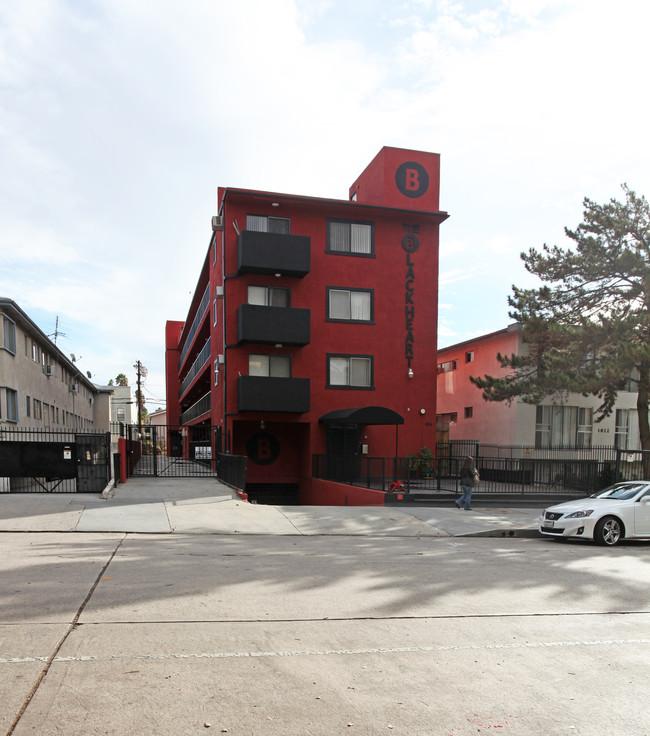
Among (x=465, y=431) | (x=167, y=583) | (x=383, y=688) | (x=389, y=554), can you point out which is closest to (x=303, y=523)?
(x=389, y=554)

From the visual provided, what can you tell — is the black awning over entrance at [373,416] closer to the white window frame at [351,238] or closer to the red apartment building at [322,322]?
the red apartment building at [322,322]

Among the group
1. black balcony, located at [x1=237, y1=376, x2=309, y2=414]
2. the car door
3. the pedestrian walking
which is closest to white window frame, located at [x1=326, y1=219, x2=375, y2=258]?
black balcony, located at [x1=237, y1=376, x2=309, y2=414]

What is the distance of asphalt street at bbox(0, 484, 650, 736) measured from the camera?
13.4ft

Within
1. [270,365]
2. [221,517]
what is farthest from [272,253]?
[221,517]

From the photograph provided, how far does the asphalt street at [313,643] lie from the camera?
4098 millimetres

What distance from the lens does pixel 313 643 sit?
5.59m

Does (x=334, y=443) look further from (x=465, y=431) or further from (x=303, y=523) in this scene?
(x=303, y=523)

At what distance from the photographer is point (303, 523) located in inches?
555

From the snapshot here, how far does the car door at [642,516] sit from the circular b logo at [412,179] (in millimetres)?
18965

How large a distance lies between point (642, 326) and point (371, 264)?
1132cm

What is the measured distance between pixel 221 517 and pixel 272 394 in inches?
454

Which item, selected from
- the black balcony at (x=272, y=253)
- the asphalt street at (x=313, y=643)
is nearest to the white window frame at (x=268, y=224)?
the black balcony at (x=272, y=253)

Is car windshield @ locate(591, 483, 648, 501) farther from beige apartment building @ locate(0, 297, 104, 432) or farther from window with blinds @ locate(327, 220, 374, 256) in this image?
beige apartment building @ locate(0, 297, 104, 432)

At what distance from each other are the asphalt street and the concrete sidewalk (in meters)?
2.44
